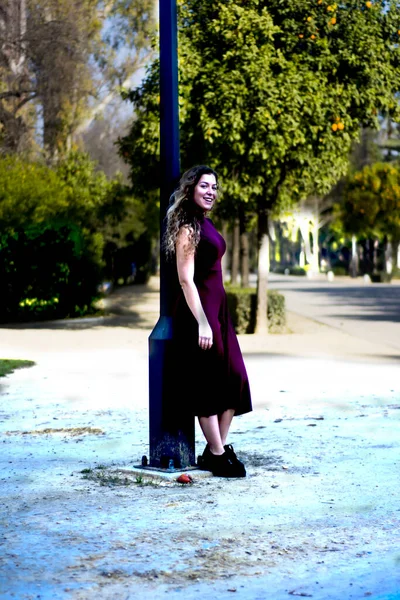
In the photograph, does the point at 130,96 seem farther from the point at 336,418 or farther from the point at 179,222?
the point at 179,222

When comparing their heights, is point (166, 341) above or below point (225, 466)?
above

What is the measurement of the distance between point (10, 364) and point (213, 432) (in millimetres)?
8462

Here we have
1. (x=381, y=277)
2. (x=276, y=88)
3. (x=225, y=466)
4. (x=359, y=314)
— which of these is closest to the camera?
(x=225, y=466)

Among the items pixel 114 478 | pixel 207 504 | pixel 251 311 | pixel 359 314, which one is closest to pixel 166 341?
pixel 114 478

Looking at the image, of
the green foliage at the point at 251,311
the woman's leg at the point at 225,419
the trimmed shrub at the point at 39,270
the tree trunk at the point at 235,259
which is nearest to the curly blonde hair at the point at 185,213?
the woman's leg at the point at 225,419

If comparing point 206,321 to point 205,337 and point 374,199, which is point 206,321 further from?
point 374,199

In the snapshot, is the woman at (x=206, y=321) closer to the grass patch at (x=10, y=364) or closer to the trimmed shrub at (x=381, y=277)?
the grass patch at (x=10, y=364)

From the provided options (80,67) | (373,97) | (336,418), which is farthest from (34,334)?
(336,418)

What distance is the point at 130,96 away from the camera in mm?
23312

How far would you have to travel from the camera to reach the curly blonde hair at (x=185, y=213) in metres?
7.01

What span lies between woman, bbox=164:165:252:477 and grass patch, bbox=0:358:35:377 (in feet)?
23.5

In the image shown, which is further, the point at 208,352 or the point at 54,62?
the point at 54,62

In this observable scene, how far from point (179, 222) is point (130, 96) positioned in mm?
16729

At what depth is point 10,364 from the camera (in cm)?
1519
